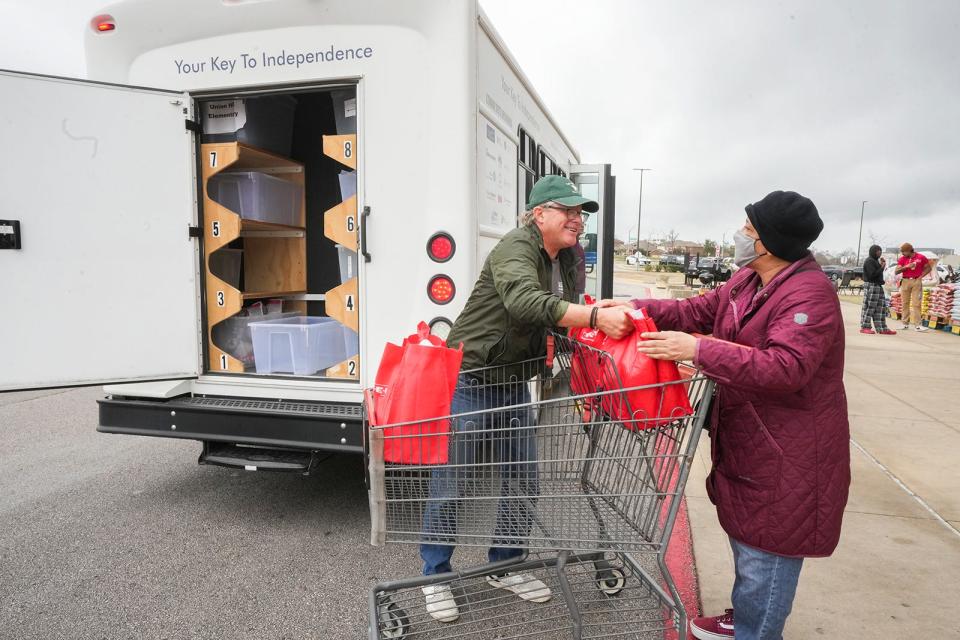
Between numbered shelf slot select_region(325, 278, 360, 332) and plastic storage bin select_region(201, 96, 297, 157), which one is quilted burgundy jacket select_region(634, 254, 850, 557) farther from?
plastic storage bin select_region(201, 96, 297, 157)

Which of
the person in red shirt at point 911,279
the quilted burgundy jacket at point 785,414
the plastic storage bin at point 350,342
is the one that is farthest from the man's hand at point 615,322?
the person in red shirt at point 911,279

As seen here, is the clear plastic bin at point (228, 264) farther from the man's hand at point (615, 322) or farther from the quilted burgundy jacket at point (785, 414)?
the quilted burgundy jacket at point (785, 414)

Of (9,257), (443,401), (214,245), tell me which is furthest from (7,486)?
(443,401)

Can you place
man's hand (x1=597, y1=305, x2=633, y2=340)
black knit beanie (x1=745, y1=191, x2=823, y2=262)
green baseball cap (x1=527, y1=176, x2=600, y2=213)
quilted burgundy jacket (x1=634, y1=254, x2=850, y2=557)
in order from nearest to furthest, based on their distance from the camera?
1. quilted burgundy jacket (x1=634, y1=254, x2=850, y2=557)
2. black knit beanie (x1=745, y1=191, x2=823, y2=262)
3. man's hand (x1=597, y1=305, x2=633, y2=340)
4. green baseball cap (x1=527, y1=176, x2=600, y2=213)

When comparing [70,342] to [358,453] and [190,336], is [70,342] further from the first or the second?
[358,453]

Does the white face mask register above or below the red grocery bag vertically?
above

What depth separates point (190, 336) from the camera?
388cm

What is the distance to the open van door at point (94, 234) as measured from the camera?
3.48 m

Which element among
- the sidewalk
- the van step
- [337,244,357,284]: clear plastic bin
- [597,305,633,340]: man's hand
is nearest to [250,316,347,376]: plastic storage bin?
the van step

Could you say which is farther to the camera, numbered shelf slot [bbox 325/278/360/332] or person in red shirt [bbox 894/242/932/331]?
person in red shirt [bbox 894/242/932/331]

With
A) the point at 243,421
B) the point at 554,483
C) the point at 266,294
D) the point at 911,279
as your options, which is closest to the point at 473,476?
the point at 554,483

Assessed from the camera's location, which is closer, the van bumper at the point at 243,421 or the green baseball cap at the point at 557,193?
the green baseball cap at the point at 557,193

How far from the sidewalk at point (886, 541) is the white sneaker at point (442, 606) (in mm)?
1223

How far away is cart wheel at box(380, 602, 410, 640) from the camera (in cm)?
260
